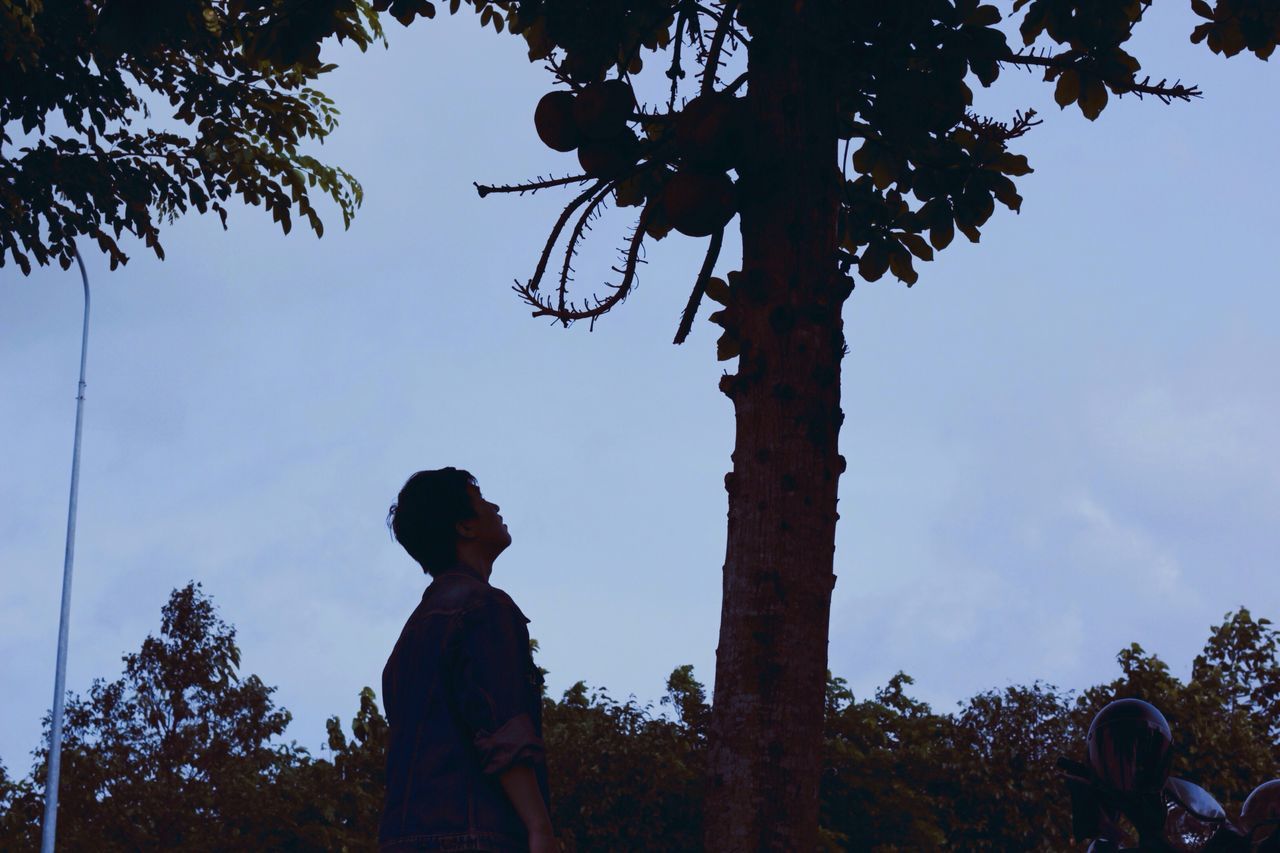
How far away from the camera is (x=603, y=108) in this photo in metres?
4.70

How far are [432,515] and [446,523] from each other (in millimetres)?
49

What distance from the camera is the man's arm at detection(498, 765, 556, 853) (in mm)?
3537

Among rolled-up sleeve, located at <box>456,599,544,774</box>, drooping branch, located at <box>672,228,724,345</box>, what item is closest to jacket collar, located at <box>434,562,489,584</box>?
rolled-up sleeve, located at <box>456,599,544,774</box>

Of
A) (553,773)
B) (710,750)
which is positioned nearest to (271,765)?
(553,773)

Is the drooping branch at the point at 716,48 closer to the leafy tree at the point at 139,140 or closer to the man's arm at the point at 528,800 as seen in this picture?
the man's arm at the point at 528,800

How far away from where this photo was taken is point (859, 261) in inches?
252

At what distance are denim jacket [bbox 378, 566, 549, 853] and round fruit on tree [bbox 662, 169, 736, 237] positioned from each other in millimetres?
1344

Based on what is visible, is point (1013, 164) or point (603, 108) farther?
point (1013, 164)

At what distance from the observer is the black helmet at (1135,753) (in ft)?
12.1

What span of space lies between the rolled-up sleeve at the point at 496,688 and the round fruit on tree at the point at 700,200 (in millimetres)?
1393

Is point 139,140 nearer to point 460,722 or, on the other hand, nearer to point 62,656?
point 62,656

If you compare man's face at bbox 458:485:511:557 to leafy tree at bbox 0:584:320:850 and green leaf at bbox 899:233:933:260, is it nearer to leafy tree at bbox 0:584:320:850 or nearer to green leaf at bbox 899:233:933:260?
green leaf at bbox 899:233:933:260

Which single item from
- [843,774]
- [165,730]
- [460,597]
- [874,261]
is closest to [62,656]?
[165,730]

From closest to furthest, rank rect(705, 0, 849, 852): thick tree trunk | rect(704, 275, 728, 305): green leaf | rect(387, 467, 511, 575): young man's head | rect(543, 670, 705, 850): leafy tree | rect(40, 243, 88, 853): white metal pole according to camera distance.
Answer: rect(705, 0, 849, 852): thick tree trunk, rect(387, 467, 511, 575): young man's head, rect(704, 275, 728, 305): green leaf, rect(543, 670, 705, 850): leafy tree, rect(40, 243, 88, 853): white metal pole
